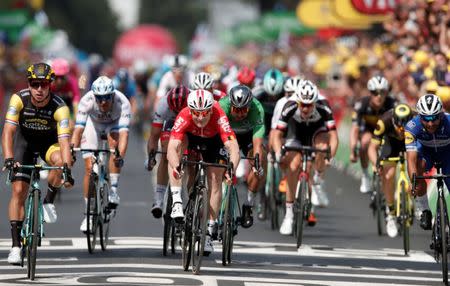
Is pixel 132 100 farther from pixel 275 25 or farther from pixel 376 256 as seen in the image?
pixel 275 25

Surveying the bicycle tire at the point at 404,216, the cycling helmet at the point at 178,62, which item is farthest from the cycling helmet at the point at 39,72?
the cycling helmet at the point at 178,62

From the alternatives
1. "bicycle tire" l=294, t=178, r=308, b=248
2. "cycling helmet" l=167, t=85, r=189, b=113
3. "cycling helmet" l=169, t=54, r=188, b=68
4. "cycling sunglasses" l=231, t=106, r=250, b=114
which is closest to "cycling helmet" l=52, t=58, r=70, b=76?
"cycling helmet" l=169, t=54, r=188, b=68

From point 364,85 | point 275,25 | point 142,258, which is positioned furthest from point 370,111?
point 275,25

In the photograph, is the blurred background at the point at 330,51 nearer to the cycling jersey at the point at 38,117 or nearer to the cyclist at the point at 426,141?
the cycling jersey at the point at 38,117

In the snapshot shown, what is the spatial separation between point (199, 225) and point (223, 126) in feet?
3.16

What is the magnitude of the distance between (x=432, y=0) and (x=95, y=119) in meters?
9.69

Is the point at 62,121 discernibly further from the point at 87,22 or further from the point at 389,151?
the point at 87,22

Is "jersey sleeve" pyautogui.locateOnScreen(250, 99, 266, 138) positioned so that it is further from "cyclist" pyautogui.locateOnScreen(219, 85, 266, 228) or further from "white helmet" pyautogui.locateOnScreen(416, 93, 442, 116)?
"white helmet" pyautogui.locateOnScreen(416, 93, 442, 116)

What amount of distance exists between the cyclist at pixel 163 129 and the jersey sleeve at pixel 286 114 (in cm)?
165

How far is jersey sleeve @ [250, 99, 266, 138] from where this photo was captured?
17078mm

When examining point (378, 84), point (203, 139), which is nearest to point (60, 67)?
point (378, 84)

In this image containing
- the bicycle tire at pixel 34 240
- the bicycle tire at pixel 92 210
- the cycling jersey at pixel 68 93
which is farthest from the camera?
the cycling jersey at pixel 68 93

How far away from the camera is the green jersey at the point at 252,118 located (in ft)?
56.1

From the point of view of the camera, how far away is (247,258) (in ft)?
56.0
